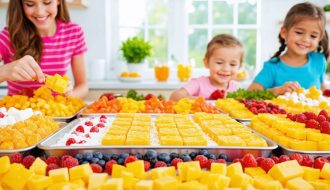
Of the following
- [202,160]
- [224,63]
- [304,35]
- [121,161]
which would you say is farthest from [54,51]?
[202,160]

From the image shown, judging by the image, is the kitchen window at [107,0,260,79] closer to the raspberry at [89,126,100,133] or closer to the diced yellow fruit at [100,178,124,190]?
the raspberry at [89,126,100,133]

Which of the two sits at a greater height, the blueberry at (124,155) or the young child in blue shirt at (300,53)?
the young child in blue shirt at (300,53)

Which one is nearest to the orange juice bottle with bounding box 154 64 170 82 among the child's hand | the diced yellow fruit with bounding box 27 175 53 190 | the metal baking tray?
the child's hand

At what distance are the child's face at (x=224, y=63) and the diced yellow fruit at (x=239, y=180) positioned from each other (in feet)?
7.22

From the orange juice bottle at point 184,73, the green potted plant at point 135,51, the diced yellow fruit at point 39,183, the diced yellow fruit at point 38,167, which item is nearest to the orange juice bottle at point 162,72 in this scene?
the orange juice bottle at point 184,73

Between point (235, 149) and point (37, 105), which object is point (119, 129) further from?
point (37, 105)

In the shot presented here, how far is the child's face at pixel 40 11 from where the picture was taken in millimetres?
2590

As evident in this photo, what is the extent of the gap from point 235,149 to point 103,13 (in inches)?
158

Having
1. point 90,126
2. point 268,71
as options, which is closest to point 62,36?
point 90,126

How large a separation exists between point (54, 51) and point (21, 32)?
0.29 m

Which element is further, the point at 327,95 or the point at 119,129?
the point at 327,95

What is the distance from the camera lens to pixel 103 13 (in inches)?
199

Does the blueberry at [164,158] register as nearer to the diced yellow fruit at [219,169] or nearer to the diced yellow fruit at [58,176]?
the diced yellow fruit at [219,169]

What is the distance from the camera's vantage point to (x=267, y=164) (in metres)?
1.18
